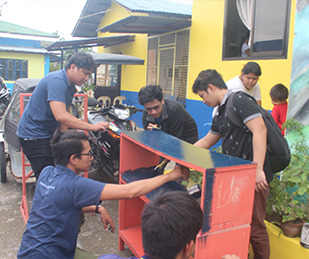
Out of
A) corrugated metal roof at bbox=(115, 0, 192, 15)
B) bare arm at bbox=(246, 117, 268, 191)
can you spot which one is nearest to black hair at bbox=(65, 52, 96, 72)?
bare arm at bbox=(246, 117, 268, 191)

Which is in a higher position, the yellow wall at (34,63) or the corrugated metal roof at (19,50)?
the corrugated metal roof at (19,50)

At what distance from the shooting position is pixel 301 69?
134 inches

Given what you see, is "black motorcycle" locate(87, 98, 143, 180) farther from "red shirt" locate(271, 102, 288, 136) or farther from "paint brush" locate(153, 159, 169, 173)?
"red shirt" locate(271, 102, 288, 136)

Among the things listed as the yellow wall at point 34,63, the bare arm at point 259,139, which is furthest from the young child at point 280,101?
the yellow wall at point 34,63

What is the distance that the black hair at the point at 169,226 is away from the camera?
123 cm

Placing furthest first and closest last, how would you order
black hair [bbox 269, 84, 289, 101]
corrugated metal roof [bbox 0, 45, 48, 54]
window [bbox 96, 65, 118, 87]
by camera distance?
corrugated metal roof [bbox 0, 45, 48, 54] < window [bbox 96, 65, 118, 87] < black hair [bbox 269, 84, 289, 101]

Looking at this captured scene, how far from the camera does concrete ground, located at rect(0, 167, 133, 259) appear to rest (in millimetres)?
3117

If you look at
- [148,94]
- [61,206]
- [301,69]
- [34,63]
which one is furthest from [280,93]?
[34,63]

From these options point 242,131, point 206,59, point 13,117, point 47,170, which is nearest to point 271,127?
point 242,131

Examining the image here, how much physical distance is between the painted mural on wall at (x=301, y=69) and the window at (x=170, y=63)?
172 inches

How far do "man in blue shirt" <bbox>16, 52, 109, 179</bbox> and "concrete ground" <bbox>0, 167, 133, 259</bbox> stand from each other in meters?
0.87

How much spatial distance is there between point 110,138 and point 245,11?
3.69m

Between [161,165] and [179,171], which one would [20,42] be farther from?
[179,171]

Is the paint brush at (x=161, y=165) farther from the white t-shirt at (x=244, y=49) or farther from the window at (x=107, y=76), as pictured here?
the window at (x=107, y=76)
